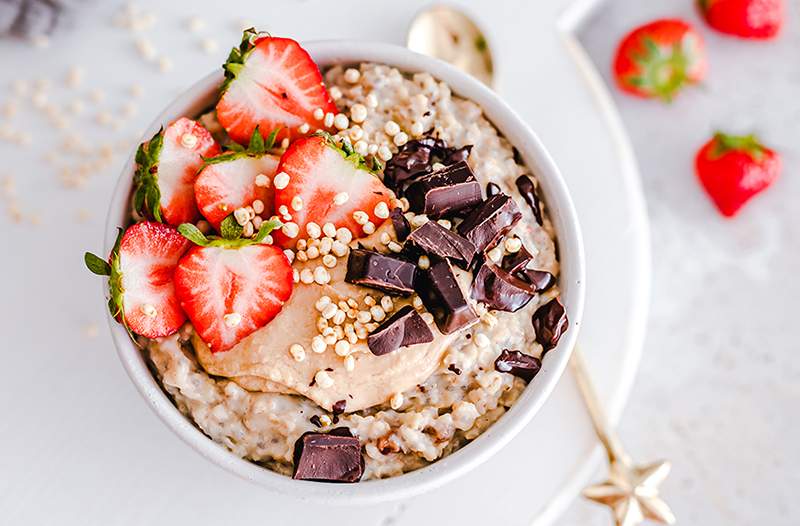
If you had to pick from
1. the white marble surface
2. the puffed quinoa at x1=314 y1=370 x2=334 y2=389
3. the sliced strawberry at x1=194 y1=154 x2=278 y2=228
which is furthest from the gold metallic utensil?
the puffed quinoa at x1=314 y1=370 x2=334 y2=389

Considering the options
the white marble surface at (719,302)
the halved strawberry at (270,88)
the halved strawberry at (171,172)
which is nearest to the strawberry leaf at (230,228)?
the halved strawberry at (171,172)

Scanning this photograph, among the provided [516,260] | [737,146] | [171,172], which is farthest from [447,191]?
[737,146]

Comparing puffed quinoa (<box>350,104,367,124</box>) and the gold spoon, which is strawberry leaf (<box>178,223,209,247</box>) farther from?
the gold spoon

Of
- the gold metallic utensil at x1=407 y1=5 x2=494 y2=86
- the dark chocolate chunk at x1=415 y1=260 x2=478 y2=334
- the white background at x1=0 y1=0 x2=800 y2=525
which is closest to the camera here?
the dark chocolate chunk at x1=415 y1=260 x2=478 y2=334

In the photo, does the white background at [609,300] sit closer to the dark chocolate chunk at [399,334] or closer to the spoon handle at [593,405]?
the spoon handle at [593,405]

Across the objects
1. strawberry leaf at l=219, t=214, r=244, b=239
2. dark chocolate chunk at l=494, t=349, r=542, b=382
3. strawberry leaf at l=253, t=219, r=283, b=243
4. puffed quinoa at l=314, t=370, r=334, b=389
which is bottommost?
dark chocolate chunk at l=494, t=349, r=542, b=382
